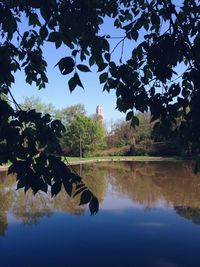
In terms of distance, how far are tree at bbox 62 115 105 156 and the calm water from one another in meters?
24.9

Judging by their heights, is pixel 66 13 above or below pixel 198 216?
above

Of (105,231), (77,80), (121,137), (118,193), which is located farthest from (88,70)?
(121,137)

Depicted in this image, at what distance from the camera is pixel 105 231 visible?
7484 millimetres

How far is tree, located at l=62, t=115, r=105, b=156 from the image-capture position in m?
37.2

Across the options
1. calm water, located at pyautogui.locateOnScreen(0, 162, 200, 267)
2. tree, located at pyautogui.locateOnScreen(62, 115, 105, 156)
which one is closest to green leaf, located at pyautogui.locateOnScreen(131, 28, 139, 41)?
calm water, located at pyautogui.locateOnScreen(0, 162, 200, 267)

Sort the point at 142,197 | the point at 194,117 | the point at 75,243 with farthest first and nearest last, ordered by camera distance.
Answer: the point at 142,197 → the point at 75,243 → the point at 194,117

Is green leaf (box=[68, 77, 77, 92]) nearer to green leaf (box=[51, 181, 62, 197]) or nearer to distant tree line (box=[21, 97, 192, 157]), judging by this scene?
green leaf (box=[51, 181, 62, 197])

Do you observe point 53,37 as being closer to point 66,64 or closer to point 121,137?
point 66,64

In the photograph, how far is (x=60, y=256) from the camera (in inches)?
231

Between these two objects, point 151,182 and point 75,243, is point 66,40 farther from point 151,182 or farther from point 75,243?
point 151,182

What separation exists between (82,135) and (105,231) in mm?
30038

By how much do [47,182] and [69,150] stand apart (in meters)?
37.7

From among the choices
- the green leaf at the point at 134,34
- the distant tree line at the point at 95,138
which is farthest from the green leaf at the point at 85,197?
the distant tree line at the point at 95,138

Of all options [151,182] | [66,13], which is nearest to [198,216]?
[151,182]
